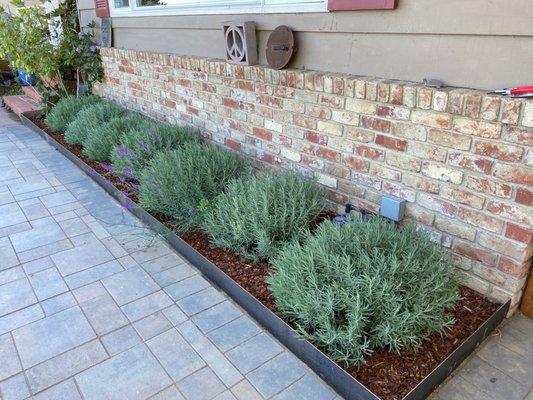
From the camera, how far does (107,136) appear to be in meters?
3.99

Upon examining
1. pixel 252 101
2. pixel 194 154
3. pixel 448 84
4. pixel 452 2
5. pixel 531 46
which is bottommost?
pixel 194 154

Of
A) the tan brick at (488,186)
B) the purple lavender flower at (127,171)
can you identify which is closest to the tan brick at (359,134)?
the tan brick at (488,186)

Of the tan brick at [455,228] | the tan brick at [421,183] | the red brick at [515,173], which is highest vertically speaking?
the red brick at [515,173]

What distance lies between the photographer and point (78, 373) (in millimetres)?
1819

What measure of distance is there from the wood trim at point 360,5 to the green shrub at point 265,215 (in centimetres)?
101

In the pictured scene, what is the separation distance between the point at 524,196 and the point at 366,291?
0.81 m

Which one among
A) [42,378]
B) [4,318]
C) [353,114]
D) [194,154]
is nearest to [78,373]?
[42,378]

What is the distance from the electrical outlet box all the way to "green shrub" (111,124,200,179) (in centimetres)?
184

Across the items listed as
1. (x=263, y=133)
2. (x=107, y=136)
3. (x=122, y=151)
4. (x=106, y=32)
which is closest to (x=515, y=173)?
(x=263, y=133)

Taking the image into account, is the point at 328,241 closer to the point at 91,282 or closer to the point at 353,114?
the point at 353,114

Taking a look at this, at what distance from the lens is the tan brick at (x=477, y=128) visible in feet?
6.00

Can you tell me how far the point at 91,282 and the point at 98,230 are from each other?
0.65m

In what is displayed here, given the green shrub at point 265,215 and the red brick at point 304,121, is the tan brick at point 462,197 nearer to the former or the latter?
the green shrub at point 265,215

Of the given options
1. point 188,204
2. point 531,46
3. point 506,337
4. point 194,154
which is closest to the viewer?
point 531,46
